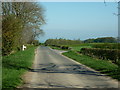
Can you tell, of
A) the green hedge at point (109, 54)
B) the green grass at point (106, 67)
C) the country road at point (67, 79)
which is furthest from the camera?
the green hedge at point (109, 54)

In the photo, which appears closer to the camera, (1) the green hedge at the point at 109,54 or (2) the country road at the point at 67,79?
(2) the country road at the point at 67,79

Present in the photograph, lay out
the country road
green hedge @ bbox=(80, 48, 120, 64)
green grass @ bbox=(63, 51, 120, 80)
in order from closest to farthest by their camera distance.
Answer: the country road → green grass @ bbox=(63, 51, 120, 80) → green hedge @ bbox=(80, 48, 120, 64)

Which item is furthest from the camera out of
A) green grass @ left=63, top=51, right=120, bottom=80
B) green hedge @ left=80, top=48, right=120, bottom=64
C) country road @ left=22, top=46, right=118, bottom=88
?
green hedge @ left=80, top=48, right=120, bottom=64

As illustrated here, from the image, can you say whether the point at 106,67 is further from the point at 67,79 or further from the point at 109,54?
the point at 109,54

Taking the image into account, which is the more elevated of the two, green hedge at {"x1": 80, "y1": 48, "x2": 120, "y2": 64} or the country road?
green hedge at {"x1": 80, "y1": 48, "x2": 120, "y2": 64}

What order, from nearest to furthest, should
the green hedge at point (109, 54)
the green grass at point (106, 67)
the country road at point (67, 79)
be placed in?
1. the country road at point (67, 79)
2. the green grass at point (106, 67)
3. the green hedge at point (109, 54)

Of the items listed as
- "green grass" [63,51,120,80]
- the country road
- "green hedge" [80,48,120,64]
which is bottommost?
the country road

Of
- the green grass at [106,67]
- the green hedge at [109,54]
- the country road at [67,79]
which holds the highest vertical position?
the green hedge at [109,54]

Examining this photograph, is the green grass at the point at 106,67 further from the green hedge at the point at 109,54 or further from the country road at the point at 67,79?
the green hedge at the point at 109,54

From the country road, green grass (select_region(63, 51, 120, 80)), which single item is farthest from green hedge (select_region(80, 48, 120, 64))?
the country road

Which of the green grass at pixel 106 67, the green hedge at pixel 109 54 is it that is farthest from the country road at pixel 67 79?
the green hedge at pixel 109 54

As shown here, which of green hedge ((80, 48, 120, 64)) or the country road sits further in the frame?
green hedge ((80, 48, 120, 64))

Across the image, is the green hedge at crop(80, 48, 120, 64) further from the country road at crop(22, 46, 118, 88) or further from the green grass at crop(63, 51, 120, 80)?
the country road at crop(22, 46, 118, 88)

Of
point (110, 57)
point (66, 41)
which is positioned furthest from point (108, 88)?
point (66, 41)
